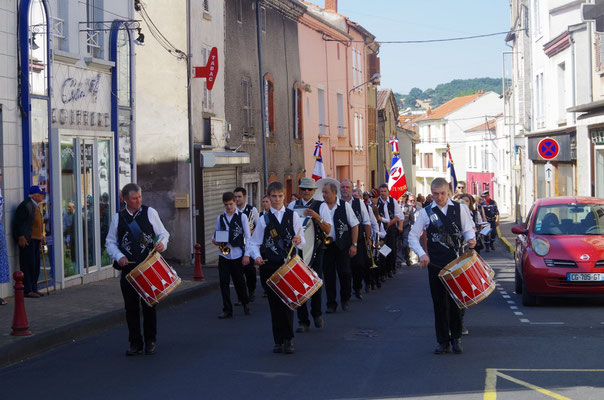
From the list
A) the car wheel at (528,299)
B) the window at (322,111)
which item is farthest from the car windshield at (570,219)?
the window at (322,111)

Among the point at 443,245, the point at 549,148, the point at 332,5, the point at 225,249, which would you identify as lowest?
the point at 225,249

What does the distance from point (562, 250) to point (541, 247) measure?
0.32 m

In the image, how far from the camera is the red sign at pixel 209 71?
892 inches

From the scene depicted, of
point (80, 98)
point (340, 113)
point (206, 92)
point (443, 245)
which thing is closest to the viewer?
point (443, 245)

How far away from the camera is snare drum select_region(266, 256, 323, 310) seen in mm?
9336

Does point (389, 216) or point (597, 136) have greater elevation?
point (597, 136)

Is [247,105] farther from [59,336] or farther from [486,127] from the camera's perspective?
[486,127]

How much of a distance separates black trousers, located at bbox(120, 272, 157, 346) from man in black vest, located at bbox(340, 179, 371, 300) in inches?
201

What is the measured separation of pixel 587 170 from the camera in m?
27.6

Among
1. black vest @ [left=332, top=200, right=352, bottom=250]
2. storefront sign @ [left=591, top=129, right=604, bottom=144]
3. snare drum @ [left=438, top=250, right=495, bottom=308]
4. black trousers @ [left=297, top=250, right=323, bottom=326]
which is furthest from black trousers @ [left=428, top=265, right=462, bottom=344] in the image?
storefront sign @ [left=591, top=129, right=604, bottom=144]

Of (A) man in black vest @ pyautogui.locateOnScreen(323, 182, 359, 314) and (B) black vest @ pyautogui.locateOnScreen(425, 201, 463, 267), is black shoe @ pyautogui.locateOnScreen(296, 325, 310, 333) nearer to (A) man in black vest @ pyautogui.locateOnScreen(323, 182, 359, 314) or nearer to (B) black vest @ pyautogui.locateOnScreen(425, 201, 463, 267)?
(A) man in black vest @ pyautogui.locateOnScreen(323, 182, 359, 314)

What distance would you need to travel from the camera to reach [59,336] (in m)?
10.7

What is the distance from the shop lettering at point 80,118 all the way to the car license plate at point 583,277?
28.6 feet

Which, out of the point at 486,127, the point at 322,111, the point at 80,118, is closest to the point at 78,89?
the point at 80,118
